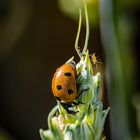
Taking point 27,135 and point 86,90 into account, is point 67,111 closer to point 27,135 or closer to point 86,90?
point 86,90

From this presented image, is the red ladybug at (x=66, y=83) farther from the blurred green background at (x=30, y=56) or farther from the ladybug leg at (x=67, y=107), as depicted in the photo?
the blurred green background at (x=30, y=56)

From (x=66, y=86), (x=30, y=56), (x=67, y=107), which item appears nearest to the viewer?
(x=67, y=107)

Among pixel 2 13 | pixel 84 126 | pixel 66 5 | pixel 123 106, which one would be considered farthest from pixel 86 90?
pixel 2 13

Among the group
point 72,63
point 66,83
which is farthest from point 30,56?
point 72,63

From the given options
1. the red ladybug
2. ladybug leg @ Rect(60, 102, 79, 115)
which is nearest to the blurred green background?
the red ladybug

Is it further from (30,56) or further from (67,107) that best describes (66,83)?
(30,56)

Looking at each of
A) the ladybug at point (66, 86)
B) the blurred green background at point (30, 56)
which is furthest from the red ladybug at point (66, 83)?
the blurred green background at point (30, 56)

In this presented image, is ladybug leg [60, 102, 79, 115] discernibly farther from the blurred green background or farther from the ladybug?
the blurred green background

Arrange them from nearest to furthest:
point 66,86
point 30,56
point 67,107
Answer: point 67,107
point 66,86
point 30,56

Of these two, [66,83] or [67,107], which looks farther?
[66,83]
